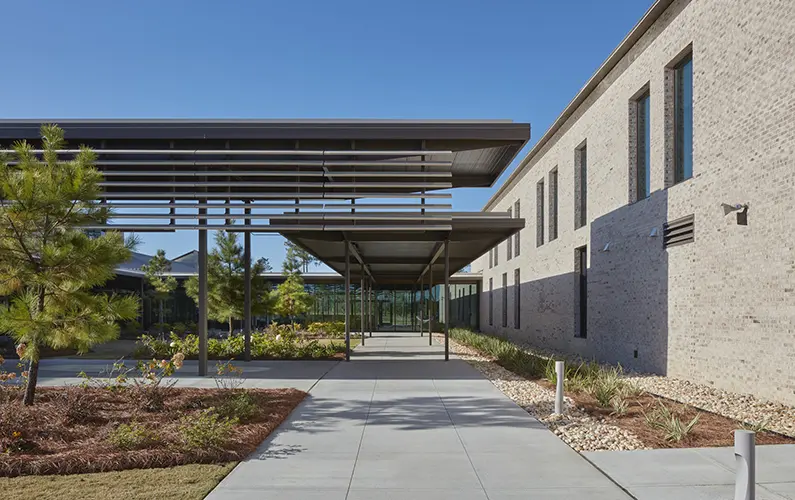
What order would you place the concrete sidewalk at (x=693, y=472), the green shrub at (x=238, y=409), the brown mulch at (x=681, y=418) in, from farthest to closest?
the green shrub at (x=238, y=409) → the brown mulch at (x=681, y=418) → the concrete sidewalk at (x=693, y=472)

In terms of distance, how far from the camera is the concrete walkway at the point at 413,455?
6293 millimetres

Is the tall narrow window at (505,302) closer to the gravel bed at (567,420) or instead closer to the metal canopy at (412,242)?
the metal canopy at (412,242)

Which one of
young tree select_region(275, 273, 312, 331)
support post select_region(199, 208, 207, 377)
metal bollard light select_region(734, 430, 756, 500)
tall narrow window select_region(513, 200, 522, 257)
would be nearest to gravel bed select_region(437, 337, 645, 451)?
metal bollard light select_region(734, 430, 756, 500)

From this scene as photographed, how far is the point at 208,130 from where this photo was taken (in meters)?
14.4

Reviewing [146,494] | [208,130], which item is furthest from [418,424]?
[208,130]

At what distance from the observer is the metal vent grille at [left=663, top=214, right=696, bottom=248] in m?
14.1

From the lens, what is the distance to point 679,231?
14.6 meters

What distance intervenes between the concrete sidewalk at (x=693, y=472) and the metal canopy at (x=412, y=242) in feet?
26.0

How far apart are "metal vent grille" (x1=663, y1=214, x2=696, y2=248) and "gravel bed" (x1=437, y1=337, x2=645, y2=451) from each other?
448cm

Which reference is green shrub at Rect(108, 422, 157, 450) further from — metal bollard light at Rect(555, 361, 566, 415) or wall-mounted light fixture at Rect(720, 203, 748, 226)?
wall-mounted light fixture at Rect(720, 203, 748, 226)

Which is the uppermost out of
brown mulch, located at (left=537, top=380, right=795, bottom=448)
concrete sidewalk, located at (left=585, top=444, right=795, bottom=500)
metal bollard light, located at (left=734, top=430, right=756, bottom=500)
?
metal bollard light, located at (left=734, top=430, right=756, bottom=500)

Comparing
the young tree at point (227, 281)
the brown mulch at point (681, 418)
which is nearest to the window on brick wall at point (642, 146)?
the brown mulch at point (681, 418)

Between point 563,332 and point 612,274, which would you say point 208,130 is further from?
point 563,332

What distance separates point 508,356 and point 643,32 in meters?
8.90
